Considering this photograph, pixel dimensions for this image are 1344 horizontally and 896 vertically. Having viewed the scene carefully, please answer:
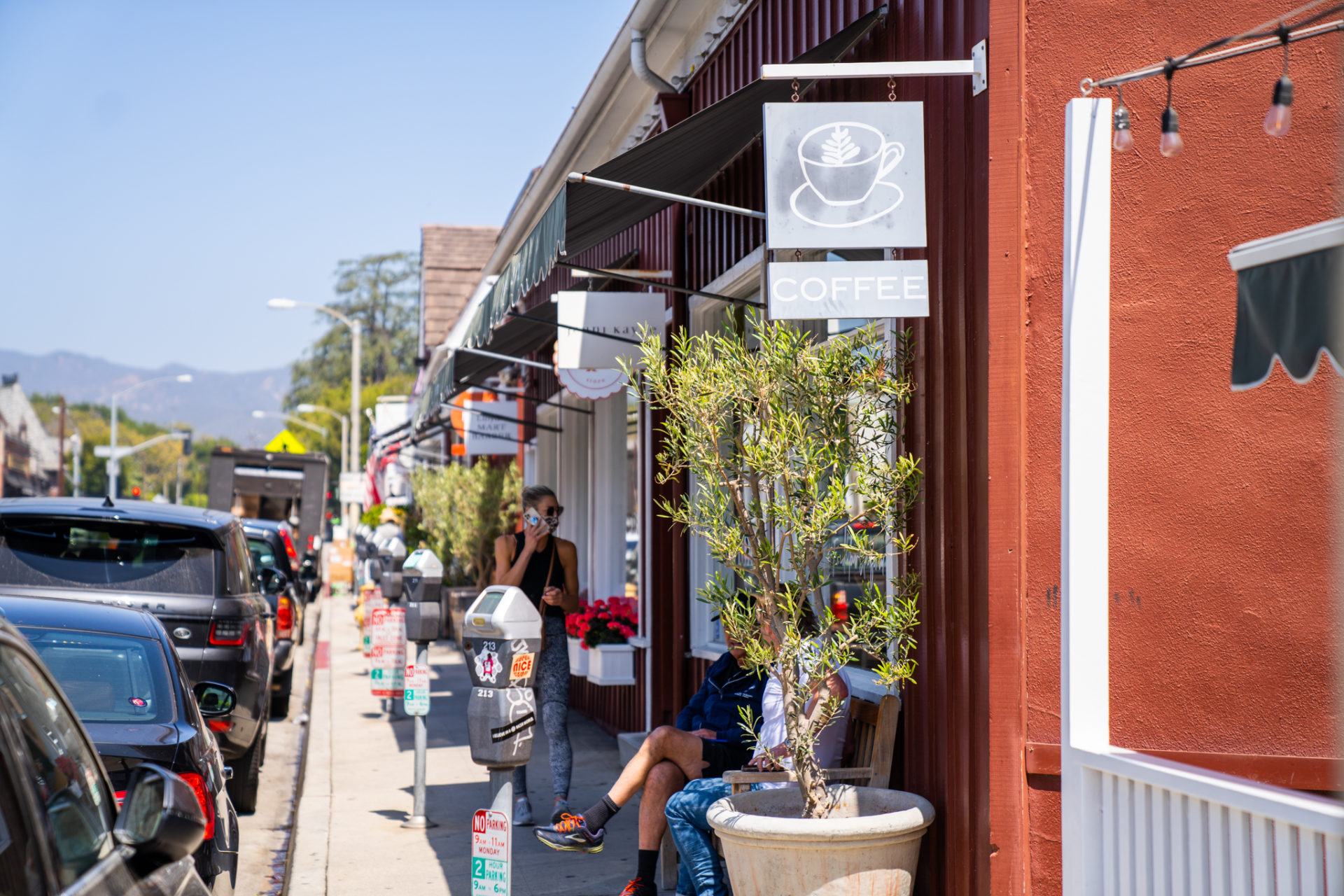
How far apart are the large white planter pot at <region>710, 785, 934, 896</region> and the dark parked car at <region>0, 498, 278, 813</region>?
3727mm

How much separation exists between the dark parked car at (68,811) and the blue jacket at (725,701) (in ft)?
9.96

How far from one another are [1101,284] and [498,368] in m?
7.94

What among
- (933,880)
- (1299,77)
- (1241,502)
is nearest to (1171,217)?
(1299,77)

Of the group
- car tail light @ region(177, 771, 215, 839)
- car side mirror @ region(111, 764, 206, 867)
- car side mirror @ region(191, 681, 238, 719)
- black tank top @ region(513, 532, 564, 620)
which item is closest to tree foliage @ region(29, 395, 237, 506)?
black tank top @ region(513, 532, 564, 620)

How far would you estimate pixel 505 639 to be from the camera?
445 cm

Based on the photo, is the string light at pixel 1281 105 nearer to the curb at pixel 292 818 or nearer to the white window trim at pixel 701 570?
the white window trim at pixel 701 570

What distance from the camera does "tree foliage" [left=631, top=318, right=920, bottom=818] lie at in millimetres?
4285

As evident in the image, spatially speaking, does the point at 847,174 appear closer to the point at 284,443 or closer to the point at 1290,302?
the point at 1290,302

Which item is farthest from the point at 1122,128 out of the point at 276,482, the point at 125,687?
the point at 276,482

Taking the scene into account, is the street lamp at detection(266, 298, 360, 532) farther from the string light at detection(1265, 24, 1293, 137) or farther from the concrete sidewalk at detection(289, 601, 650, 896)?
the string light at detection(1265, 24, 1293, 137)

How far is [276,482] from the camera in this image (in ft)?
86.3

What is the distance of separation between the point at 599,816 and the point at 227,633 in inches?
105

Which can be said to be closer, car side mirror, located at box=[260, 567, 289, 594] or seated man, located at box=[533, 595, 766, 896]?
seated man, located at box=[533, 595, 766, 896]

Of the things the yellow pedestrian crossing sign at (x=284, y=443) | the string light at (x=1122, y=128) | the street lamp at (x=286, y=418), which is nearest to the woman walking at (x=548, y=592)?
the string light at (x=1122, y=128)
